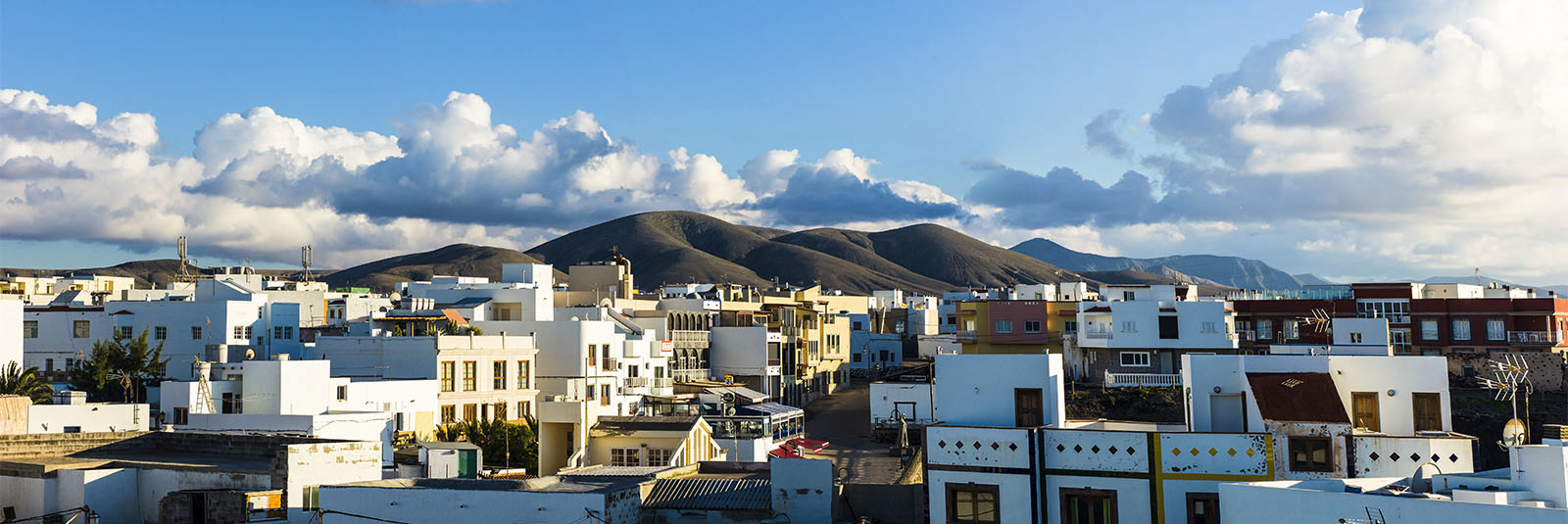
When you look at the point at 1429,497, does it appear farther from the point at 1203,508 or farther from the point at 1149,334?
the point at 1149,334

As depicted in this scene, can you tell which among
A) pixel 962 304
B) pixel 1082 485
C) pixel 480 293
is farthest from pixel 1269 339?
pixel 1082 485

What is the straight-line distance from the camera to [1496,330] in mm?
73625

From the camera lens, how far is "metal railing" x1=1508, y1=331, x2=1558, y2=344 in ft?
238

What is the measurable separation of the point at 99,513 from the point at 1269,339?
6650 cm

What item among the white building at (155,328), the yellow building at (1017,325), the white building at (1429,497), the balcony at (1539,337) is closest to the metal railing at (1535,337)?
the balcony at (1539,337)

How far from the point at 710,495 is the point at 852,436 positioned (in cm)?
4100

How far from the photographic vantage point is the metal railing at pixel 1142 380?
230ft

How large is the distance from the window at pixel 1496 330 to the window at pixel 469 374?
56845mm

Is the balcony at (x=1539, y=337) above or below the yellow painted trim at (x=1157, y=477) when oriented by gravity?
above

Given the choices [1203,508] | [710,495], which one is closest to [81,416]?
[710,495]

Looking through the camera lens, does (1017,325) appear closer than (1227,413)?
No

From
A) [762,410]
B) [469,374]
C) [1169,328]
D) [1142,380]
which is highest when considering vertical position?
[1169,328]

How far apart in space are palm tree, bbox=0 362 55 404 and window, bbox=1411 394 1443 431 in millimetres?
47210

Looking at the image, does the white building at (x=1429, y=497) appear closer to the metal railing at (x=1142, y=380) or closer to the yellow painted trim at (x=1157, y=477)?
the yellow painted trim at (x=1157, y=477)
